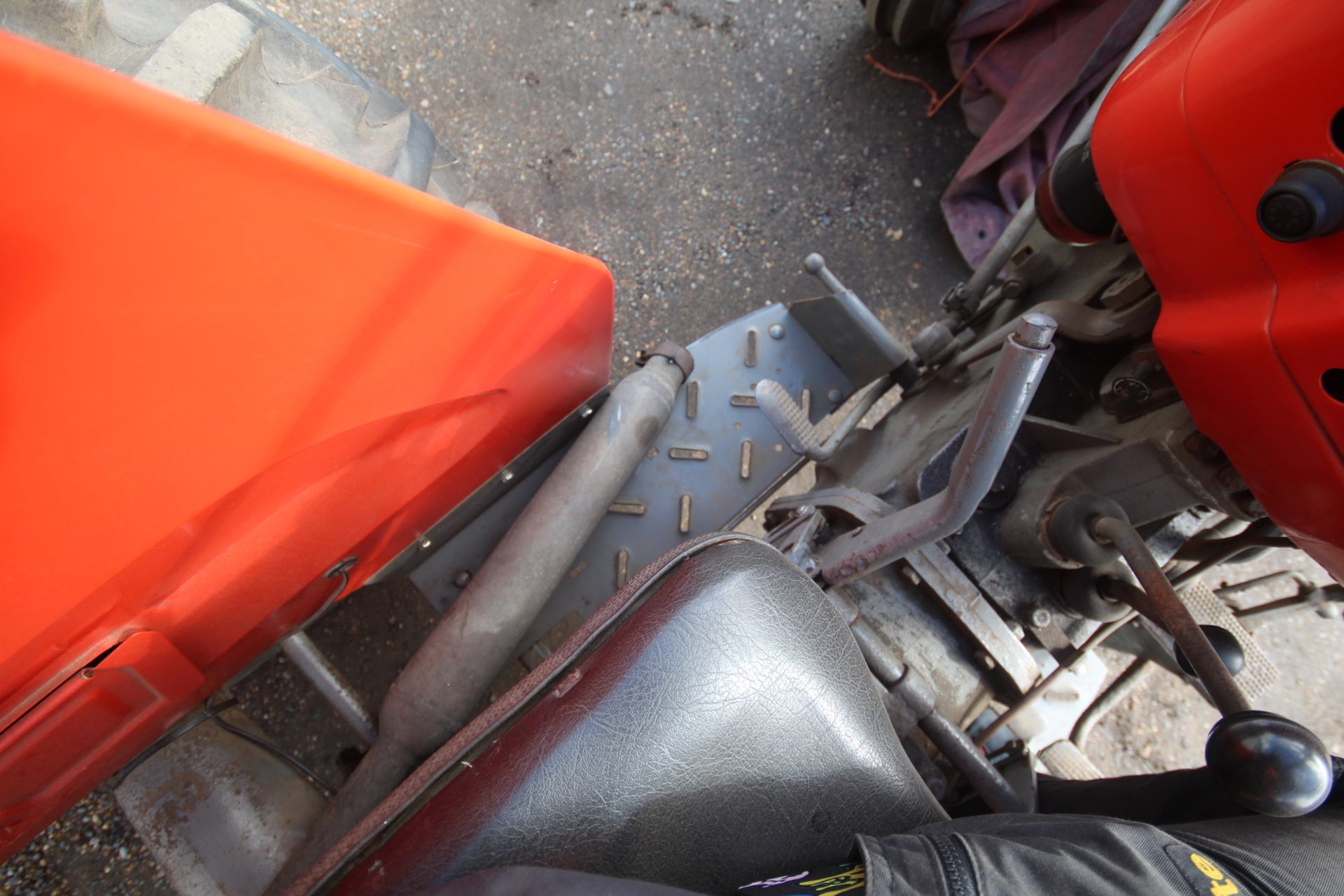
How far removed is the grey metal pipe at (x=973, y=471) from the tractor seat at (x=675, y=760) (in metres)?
0.11

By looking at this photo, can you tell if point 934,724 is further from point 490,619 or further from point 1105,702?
point 490,619

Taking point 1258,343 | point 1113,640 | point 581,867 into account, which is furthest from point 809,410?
point 581,867

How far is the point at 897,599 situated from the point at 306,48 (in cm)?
121

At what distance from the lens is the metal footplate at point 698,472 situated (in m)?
1.19

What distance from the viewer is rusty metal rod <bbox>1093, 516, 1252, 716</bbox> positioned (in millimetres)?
771

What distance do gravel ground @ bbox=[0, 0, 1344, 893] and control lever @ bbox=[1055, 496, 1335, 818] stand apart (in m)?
1.08

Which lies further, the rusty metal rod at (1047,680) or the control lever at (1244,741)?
the rusty metal rod at (1047,680)

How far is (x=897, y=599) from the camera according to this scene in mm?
1052

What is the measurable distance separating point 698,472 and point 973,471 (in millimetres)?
681

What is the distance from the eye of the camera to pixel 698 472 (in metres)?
1.30

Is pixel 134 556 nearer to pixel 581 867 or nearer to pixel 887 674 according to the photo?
pixel 581 867

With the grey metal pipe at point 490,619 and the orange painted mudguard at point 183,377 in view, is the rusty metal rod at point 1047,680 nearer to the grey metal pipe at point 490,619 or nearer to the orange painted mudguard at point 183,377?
the grey metal pipe at point 490,619

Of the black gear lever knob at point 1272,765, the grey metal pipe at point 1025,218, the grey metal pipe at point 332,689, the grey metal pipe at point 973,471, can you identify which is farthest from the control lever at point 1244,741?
the grey metal pipe at point 332,689

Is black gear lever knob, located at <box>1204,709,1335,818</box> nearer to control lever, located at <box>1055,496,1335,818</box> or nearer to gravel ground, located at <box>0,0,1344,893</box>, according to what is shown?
control lever, located at <box>1055,496,1335,818</box>
